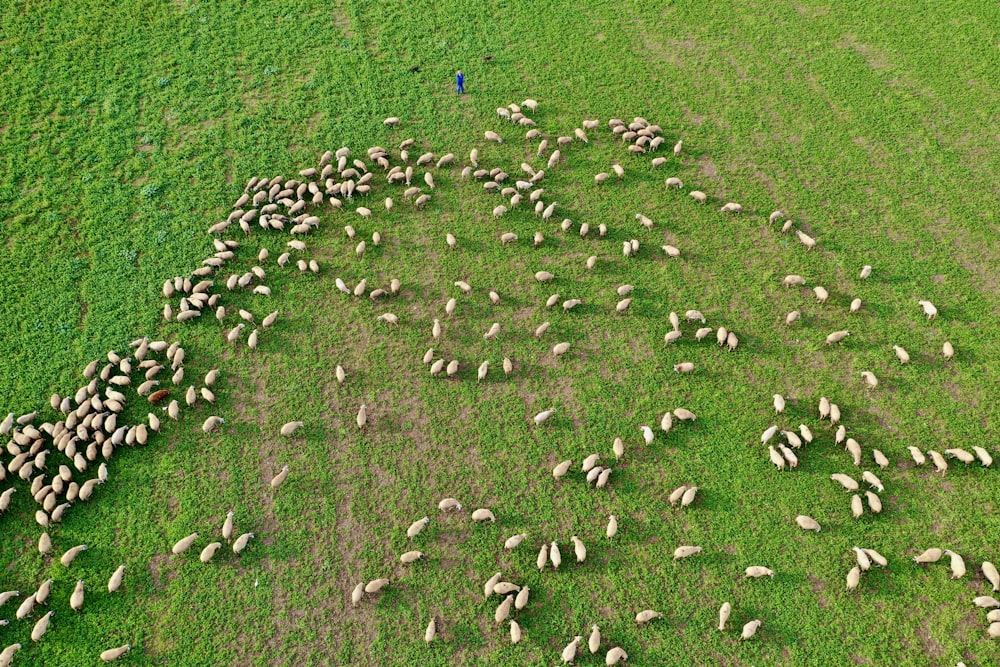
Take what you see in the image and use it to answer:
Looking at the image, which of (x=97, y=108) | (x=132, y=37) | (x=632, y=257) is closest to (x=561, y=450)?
(x=632, y=257)

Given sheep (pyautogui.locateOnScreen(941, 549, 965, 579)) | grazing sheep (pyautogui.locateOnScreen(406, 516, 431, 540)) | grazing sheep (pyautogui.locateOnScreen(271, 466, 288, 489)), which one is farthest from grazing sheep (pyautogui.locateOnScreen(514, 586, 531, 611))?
sheep (pyautogui.locateOnScreen(941, 549, 965, 579))

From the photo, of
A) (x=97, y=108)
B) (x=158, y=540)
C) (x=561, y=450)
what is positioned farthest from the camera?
(x=97, y=108)

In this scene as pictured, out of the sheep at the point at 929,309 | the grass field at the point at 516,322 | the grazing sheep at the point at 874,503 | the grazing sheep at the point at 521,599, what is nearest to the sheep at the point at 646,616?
the grass field at the point at 516,322

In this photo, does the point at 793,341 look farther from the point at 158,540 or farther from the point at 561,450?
the point at 158,540

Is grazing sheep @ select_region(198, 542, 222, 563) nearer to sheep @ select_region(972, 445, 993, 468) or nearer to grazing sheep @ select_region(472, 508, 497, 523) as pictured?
grazing sheep @ select_region(472, 508, 497, 523)

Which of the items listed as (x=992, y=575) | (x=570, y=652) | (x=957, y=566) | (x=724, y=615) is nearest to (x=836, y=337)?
(x=957, y=566)

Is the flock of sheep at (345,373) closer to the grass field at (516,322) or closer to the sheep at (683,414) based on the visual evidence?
the sheep at (683,414)
